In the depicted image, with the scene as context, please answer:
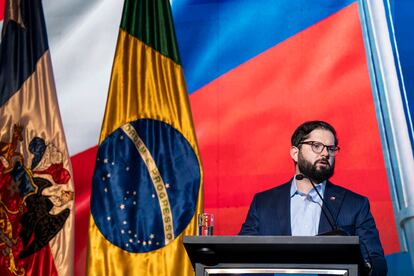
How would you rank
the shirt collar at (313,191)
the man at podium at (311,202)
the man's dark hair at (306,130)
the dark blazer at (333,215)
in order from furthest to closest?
the man's dark hair at (306,130) → the shirt collar at (313,191) → the man at podium at (311,202) → the dark blazer at (333,215)

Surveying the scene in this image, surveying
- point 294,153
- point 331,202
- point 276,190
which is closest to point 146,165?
point 276,190

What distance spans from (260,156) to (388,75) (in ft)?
3.24

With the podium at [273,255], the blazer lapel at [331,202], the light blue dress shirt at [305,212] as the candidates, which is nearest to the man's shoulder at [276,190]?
the light blue dress shirt at [305,212]

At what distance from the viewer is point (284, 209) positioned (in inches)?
185

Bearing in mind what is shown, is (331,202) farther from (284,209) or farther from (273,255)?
(273,255)

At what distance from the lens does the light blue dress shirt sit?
4605 millimetres

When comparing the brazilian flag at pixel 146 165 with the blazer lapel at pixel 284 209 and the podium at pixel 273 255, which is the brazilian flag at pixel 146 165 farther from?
the podium at pixel 273 255

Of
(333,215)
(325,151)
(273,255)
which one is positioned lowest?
(273,255)

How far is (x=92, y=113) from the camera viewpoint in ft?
17.5

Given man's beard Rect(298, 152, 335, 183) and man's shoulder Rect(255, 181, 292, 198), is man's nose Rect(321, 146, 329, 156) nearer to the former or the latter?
man's beard Rect(298, 152, 335, 183)

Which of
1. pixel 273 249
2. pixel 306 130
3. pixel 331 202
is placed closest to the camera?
pixel 273 249

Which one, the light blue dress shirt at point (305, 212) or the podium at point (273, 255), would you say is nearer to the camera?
the podium at point (273, 255)

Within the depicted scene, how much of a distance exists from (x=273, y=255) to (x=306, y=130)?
6.75ft

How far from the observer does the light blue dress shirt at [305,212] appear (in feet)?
15.1
